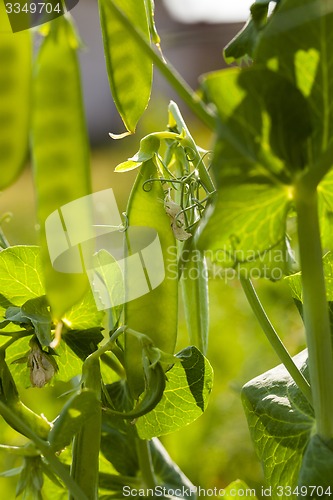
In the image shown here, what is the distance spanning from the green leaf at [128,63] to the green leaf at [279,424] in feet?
0.89

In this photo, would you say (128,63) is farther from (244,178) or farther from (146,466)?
(146,466)

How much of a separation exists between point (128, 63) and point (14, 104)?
172mm

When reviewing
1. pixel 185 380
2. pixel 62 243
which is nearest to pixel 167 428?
pixel 185 380

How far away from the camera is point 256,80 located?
0.47 m

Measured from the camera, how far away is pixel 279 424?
665mm

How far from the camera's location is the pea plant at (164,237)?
0.47 meters

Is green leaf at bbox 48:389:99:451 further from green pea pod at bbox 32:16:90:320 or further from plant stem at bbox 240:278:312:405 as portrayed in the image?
plant stem at bbox 240:278:312:405

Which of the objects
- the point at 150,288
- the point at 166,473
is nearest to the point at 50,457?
the point at 150,288

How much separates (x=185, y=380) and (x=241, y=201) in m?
0.25

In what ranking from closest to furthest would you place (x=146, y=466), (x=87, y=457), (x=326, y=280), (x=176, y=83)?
(x=176, y=83), (x=87, y=457), (x=326, y=280), (x=146, y=466)

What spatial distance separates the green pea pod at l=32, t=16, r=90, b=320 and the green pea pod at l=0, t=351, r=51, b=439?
0.16 metres

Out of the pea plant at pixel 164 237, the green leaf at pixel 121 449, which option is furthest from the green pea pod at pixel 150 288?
the green leaf at pixel 121 449

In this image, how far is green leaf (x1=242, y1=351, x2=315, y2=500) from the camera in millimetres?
637

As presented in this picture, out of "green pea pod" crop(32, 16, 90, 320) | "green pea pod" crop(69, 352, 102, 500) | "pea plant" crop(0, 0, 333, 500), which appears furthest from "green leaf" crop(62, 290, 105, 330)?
"green pea pod" crop(32, 16, 90, 320)
